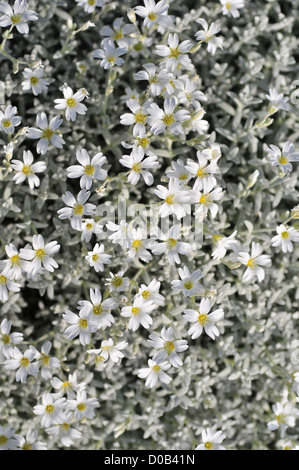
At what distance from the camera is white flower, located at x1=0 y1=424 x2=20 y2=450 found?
271cm

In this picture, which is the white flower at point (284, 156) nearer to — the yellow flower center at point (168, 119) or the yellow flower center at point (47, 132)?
the yellow flower center at point (168, 119)

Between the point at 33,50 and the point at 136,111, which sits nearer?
the point at 136,111

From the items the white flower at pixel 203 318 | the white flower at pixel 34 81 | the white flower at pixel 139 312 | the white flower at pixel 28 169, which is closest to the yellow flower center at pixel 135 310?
the white flower at pixel 139 312

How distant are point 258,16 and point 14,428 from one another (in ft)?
9.71

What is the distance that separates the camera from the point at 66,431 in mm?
2781

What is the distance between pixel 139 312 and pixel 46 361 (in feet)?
1.99

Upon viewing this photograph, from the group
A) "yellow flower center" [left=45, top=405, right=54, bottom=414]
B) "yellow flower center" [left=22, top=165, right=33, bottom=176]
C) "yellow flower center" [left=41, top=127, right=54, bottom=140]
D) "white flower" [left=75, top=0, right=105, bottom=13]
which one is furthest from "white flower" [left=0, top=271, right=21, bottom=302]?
"white flower" [left=75, top=0, right=105, bottom=13]

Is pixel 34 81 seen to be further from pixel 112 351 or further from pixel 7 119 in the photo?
pixel 112 351

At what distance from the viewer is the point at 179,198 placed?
2.44 metres

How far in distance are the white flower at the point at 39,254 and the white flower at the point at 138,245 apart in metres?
0.37

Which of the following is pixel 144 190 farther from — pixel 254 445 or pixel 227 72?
pixel 254 445

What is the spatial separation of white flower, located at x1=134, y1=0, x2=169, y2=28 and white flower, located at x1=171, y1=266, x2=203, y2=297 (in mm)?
1306

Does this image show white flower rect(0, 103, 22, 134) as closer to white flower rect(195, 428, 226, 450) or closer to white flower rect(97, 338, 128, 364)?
white flower rect(97, 338, 128, 364)
